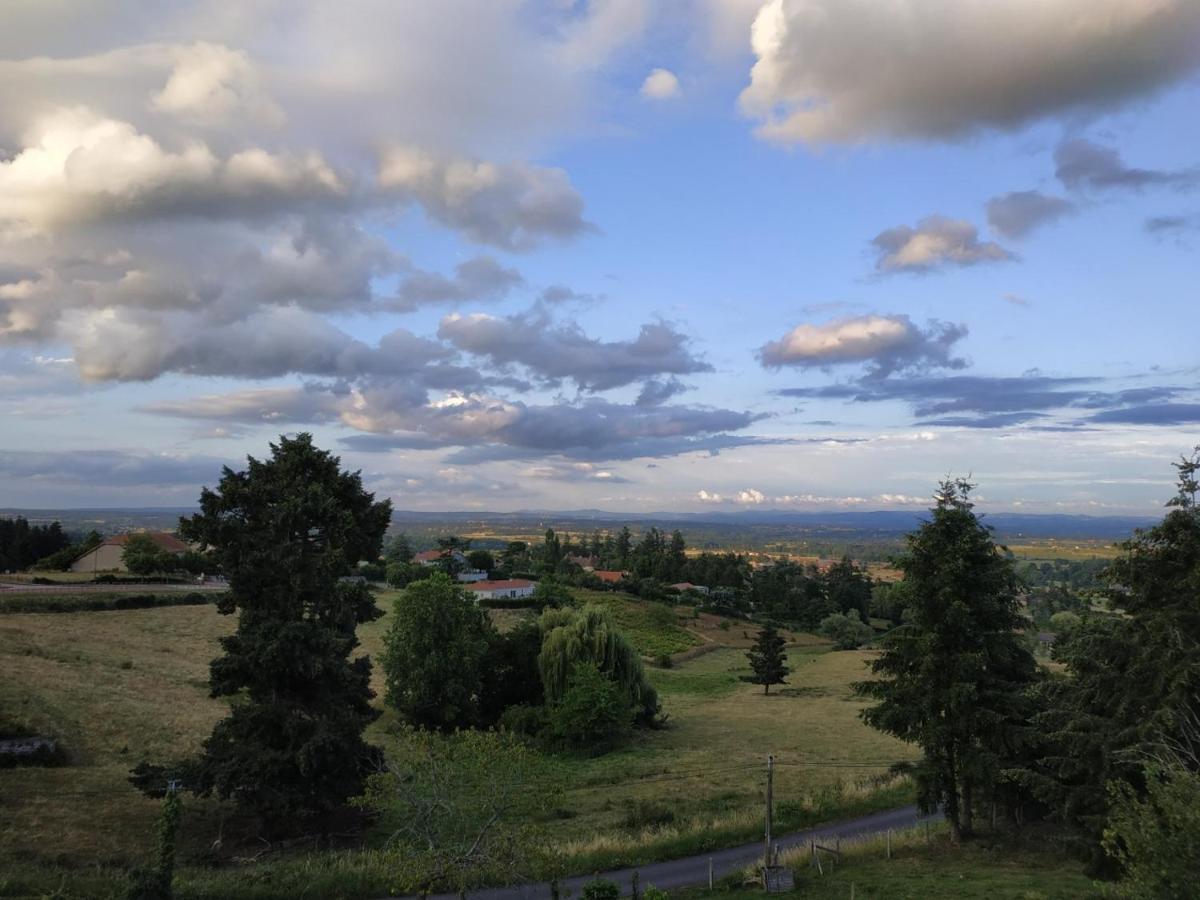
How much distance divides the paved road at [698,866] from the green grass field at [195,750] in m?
0.79

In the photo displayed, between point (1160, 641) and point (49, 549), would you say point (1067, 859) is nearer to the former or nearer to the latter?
point (1160, 641)

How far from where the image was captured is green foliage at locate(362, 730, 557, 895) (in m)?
16.3

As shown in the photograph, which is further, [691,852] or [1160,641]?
[691,852]

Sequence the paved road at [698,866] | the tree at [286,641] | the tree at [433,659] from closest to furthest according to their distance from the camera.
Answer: the paved road at [698,866] < the tree at [286,641] < the tree at [433,659]

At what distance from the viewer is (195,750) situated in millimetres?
33500

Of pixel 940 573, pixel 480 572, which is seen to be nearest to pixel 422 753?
pixel 940 573

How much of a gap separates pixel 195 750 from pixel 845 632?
89.6 metres

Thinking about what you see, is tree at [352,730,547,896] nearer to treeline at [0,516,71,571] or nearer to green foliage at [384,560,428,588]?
green foliage at [384,560,428,588]

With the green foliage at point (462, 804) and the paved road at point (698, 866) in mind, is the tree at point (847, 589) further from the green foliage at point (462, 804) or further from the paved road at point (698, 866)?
the green foliage at point (462, 804)

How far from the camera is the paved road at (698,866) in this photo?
21641 millimetres

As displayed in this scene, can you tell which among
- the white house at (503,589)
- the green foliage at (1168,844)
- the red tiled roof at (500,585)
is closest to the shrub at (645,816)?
the green foliage at (1168,844)

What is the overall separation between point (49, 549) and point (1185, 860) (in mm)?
122476

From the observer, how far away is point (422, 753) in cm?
1788

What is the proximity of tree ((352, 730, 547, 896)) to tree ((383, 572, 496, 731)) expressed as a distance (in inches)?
1110
